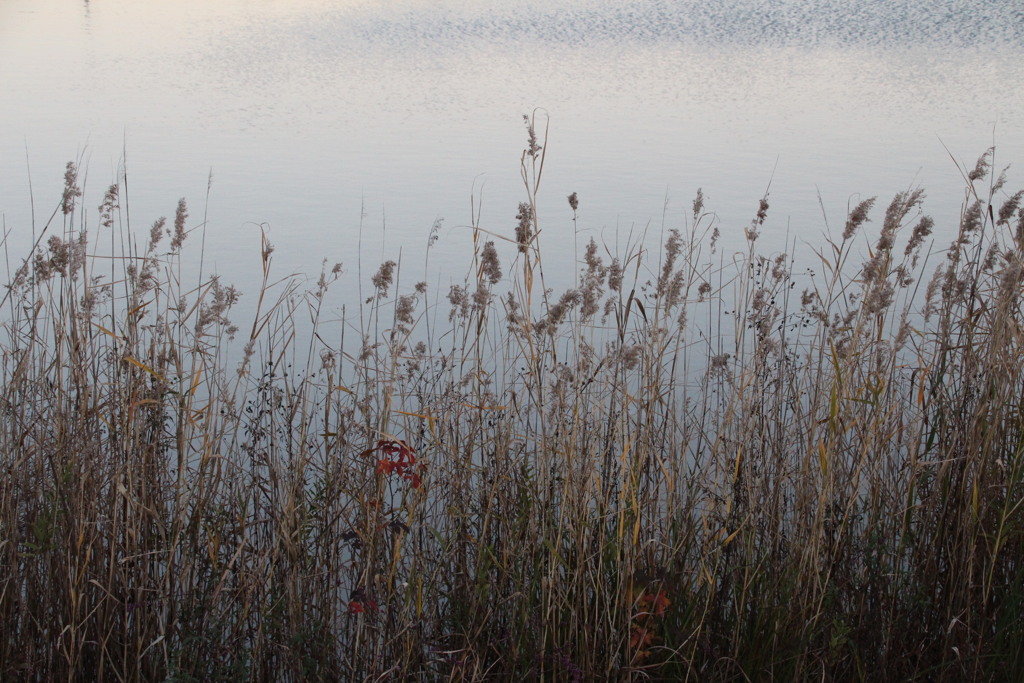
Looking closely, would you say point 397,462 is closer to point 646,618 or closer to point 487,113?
point 646,618

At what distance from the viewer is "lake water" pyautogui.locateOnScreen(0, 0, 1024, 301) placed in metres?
6.18

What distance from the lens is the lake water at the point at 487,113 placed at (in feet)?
20.3

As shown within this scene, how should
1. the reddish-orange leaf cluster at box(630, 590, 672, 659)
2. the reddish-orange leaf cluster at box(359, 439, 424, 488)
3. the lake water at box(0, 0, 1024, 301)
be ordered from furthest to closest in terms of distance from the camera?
the lake water at box(0, 0, 1024, 301)
the reddish-orange leaf cluster at box(359, 439, 424, 488)
the reddish-orange leaf cluster at box(630, 590, 672, 659)

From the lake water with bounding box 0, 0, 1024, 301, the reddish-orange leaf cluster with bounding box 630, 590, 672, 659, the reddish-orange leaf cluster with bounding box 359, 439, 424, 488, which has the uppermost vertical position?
the lake water with bounding box 0, 0, 1024, 301

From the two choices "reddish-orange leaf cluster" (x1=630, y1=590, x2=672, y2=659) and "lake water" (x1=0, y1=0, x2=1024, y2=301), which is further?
"lake water" (x1=0, y1=0, x2=1024, y2=301)

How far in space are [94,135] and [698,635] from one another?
7.15 m

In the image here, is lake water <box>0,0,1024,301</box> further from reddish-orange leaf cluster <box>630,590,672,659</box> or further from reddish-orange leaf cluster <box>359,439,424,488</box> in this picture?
reddish-orange leaf cluster <box>630,590,672,659</box>

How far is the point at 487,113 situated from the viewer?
9.17 m

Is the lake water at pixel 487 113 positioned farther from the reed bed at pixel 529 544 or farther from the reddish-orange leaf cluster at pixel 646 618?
the reddish-orange leaf cluster at pixel 646 618

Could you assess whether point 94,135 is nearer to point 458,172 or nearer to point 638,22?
point 458,172

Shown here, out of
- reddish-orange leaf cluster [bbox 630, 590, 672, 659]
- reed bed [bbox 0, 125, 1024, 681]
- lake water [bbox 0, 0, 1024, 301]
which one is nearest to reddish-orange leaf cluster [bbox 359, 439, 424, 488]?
reed bed [bbox 0, 125, 1024, 681]

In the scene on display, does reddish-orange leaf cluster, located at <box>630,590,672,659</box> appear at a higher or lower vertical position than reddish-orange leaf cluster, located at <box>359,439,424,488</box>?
lower

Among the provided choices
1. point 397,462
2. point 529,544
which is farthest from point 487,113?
point 529,544

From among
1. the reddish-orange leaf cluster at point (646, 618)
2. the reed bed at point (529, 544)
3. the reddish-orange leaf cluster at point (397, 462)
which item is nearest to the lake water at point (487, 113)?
the reed bed at point (529, 544)
